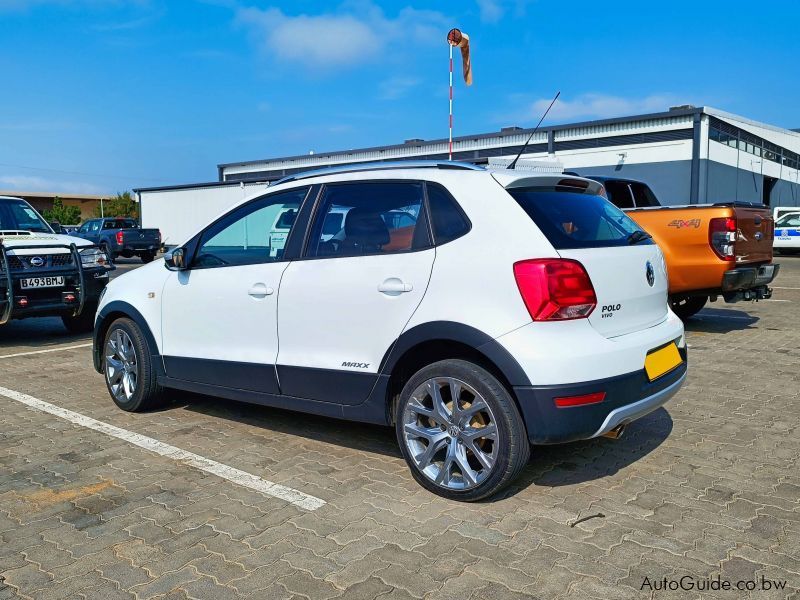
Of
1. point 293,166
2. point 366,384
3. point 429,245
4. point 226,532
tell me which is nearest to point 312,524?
point 226,532

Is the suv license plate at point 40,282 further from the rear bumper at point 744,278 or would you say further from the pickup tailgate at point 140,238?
the pickup tailgate at point 140,238

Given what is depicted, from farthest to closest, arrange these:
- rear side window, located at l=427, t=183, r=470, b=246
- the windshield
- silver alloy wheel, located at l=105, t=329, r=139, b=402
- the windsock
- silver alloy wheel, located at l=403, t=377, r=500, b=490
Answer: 1. the windsock
2. the windshield
3. silver alloy wheel, located at l=105, t=329, r=139, b=402
4. rear side window, located at l=427, t=183, r=470, b=246
5. silver alloy wheel, located at l=403, t=377, r=500, b=490

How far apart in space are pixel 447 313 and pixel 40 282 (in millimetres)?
6305

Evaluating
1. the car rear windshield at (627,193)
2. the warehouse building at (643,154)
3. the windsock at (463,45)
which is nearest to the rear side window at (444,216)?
the car rear windshield at (627,193)

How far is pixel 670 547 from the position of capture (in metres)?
3.03

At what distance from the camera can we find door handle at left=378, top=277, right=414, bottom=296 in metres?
3.65

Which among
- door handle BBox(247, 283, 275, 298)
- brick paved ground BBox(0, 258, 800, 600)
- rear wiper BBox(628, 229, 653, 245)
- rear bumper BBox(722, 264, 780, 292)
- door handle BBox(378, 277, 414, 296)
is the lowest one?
brick paved ground BBox(0, 258, 800, 600)

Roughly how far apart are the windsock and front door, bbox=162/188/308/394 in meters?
7.85

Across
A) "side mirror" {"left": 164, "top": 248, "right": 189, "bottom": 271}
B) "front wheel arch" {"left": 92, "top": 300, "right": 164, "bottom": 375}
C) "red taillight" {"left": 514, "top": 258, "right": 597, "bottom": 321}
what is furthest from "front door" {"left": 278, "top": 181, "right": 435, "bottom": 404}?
"front wheel arch" {"left": 92, "top": 300, "right": 164, "bottom": 375}

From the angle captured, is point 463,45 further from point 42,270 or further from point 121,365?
point 121,365

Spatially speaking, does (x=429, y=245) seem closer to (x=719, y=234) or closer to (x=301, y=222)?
(x=301, y=222)

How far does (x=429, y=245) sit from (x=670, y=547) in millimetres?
1842

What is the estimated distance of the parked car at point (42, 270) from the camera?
7695 mm

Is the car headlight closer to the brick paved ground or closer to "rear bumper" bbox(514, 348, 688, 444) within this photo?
the brick paved ground
